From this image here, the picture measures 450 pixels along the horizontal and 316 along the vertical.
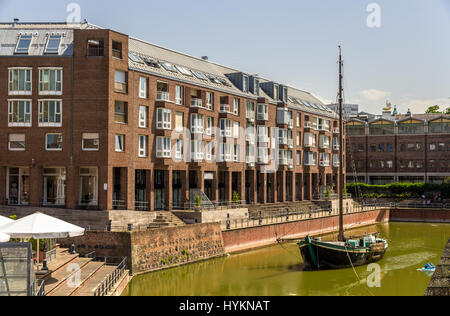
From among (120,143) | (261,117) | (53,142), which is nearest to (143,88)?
(120,143)

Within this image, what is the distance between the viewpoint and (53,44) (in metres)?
42.5

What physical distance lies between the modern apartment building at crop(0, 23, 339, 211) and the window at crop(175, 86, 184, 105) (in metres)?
0.10

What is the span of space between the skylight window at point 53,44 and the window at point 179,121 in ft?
39.3

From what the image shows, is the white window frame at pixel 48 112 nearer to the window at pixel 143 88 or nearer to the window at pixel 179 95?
the window at pixel 143 88

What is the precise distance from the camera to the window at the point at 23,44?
139 ft

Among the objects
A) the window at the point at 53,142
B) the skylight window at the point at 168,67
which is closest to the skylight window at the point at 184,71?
the skylight window at the point at 168,67

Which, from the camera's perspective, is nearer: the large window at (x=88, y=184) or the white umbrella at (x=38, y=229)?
the white umbrella at (x=38, y=229)

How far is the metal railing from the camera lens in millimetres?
23987

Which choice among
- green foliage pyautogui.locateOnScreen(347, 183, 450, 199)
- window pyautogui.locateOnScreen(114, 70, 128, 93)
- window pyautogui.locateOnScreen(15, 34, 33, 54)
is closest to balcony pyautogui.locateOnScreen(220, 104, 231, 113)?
window pyautogui.locateOnScreen(114, 70, 128, 93)

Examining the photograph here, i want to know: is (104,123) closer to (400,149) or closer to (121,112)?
(121,112)

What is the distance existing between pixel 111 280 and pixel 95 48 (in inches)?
845
